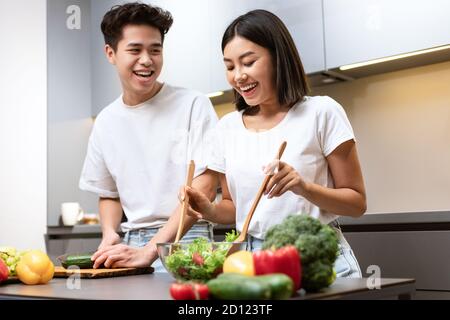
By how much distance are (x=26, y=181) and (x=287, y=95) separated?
230cm

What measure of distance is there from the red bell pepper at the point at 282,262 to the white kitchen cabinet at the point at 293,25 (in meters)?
1.70

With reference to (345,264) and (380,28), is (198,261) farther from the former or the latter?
(380,28)

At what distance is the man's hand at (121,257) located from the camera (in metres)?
1.45

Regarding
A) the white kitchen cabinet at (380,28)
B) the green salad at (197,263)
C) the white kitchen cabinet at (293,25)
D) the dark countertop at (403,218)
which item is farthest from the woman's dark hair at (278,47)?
the white kitchen cabinet at (293,25)

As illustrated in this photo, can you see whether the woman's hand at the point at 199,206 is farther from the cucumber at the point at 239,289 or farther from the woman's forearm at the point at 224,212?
the cucumber at the point at 239,289

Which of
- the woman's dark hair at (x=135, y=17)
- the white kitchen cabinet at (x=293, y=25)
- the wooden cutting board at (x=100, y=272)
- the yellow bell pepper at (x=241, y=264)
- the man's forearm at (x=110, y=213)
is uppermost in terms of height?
the white kitchen cabinet at (x=293, y=25)

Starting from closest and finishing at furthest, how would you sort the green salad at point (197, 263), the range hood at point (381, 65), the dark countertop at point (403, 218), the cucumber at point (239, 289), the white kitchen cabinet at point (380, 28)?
the cucumber at point (239, 289) < the green salad at point (197, 263) < the dark countertop at point (403, 218) < the white kitchen cabinet at point (380, 28) < the range hood at point (381, 65)

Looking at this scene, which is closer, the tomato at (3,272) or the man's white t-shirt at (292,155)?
the tomato at (3,272)

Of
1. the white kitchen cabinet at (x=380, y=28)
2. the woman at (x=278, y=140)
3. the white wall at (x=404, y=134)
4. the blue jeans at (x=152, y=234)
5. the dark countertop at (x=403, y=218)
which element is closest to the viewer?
the woman at (x=278, y=140)

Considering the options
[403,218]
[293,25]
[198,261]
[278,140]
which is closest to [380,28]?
[293,25]

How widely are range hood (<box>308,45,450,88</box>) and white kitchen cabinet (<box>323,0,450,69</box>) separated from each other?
0.04 metres

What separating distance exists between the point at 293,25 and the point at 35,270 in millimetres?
1677

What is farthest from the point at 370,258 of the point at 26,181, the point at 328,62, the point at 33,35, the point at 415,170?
the point at 33,35

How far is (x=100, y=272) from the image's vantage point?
1367 millimetres
